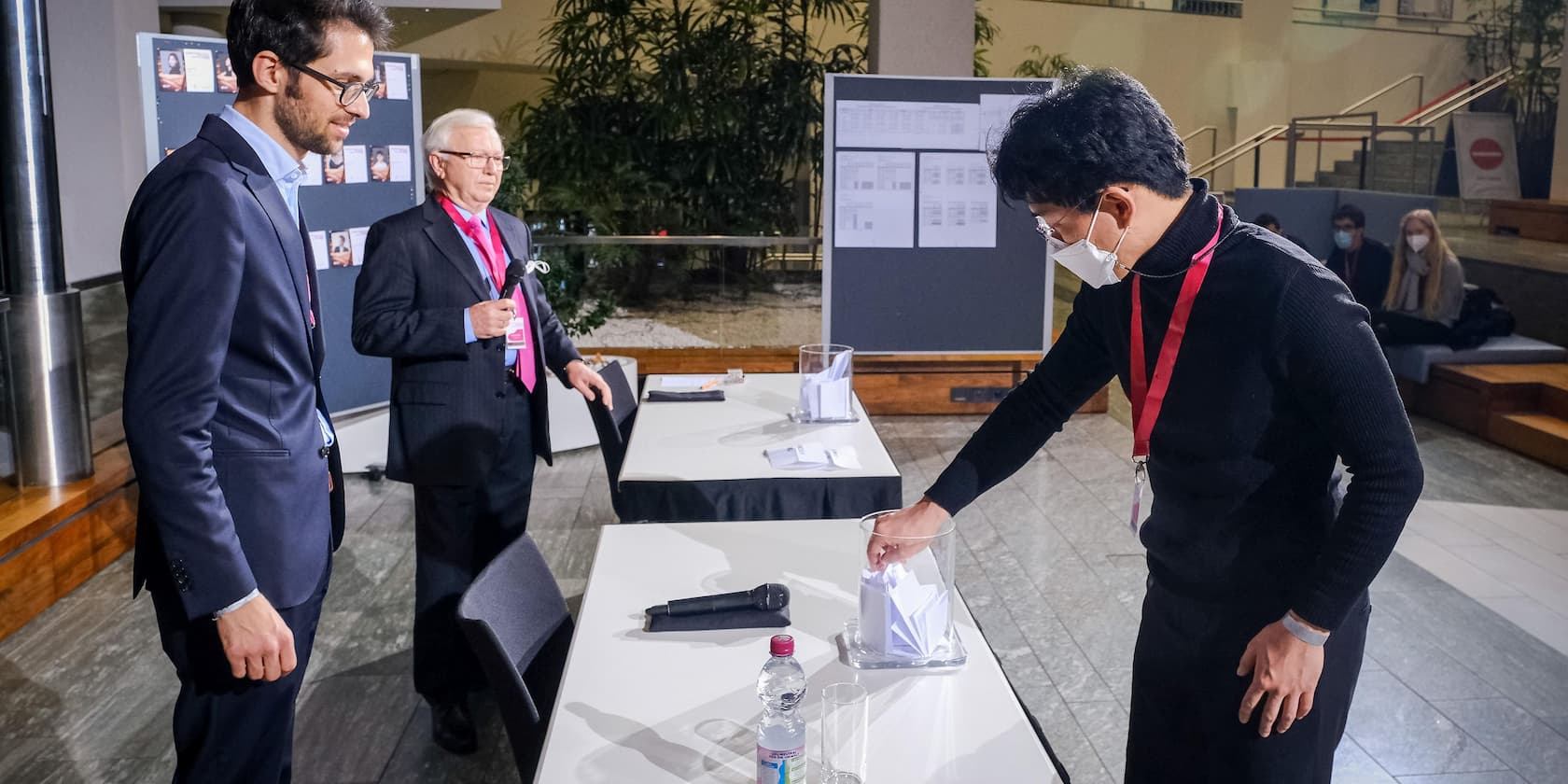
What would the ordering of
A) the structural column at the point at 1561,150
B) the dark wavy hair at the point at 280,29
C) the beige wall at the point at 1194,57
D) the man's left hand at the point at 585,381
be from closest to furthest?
1. the dark wavy hair at the point at 280,29
2. the man's left hand at the point at 585,381
3. the structural column at the point at 1561,150
4. the beige wall at the point at 1194,57

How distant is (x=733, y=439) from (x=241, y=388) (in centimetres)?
173

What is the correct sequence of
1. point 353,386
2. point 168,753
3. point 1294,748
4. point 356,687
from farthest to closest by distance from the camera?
point 353,386 < point 356,687 < point 168,753 < point 1294,748

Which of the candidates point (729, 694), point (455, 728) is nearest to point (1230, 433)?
point (729, 694)

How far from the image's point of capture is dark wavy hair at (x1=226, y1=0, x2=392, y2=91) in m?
1.68

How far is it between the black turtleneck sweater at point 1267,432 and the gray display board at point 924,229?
449cm

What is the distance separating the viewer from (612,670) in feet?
5.88

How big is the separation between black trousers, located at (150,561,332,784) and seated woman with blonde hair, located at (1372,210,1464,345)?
259 inches

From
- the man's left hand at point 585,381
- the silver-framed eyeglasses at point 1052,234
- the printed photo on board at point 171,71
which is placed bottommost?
the man's left hand at point 585,381

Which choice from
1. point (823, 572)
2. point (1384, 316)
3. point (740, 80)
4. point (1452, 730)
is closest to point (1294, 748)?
point (823, 572)

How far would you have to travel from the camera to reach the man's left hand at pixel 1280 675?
1.45 metres

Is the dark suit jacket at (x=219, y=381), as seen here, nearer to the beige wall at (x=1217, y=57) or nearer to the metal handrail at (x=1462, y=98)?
the metal handrail at (x=1462, y=98)

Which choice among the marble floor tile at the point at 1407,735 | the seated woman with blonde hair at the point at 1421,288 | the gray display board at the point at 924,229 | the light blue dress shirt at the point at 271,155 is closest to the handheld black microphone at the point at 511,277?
the light blue dress shirt at the point at 271,155

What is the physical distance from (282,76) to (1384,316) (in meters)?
6.84

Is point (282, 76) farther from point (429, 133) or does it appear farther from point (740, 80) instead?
point (740, 80)
